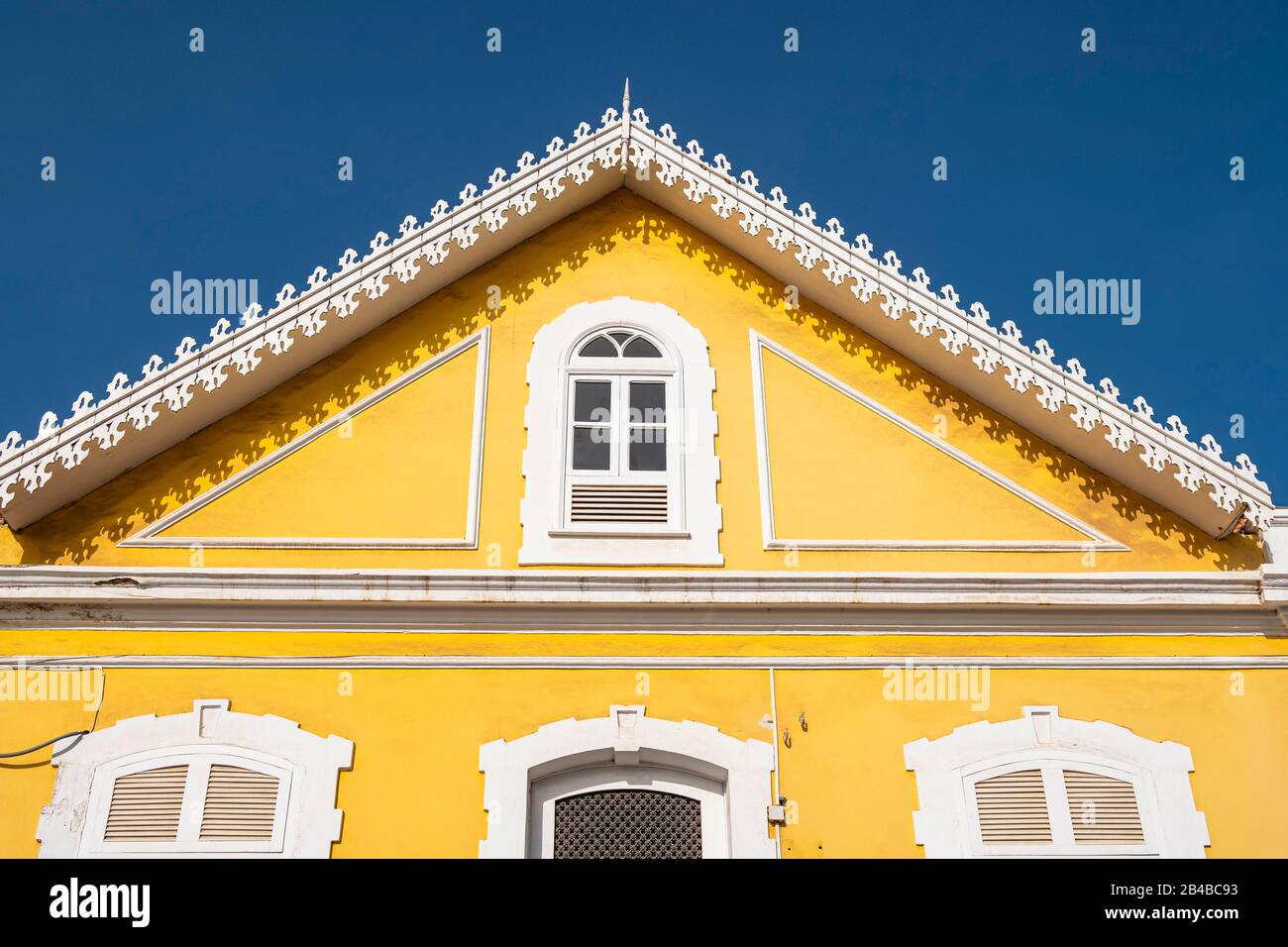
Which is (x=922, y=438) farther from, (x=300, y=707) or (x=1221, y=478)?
(x=300, y=707)

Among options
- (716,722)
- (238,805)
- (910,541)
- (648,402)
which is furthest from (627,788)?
(648,402)

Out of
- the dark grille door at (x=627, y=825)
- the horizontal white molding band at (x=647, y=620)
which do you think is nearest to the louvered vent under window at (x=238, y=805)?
the horizontal white molding band at (x=647, y=620)

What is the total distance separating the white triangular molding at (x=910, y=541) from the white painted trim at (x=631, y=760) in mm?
1789

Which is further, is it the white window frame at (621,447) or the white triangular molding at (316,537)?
the white window frame at (621,447)

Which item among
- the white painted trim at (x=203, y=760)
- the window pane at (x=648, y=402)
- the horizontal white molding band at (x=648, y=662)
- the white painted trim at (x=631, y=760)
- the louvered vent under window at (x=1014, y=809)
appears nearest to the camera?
the white painted trim at (x=203, y=760)

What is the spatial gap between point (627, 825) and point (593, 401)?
3.70 metres

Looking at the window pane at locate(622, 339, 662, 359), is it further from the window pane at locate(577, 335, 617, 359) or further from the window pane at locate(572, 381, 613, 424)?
the window pane at locate(572, 381, 613, 424)

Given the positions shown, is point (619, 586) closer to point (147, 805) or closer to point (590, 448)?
point (590, 448)

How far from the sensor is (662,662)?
9422 mm

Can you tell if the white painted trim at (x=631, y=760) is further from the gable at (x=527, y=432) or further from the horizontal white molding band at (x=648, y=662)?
the gable at (x=527, y=432)

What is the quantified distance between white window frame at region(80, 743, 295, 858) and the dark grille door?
202cm

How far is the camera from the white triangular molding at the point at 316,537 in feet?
32.3

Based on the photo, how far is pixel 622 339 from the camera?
11.2 meters
